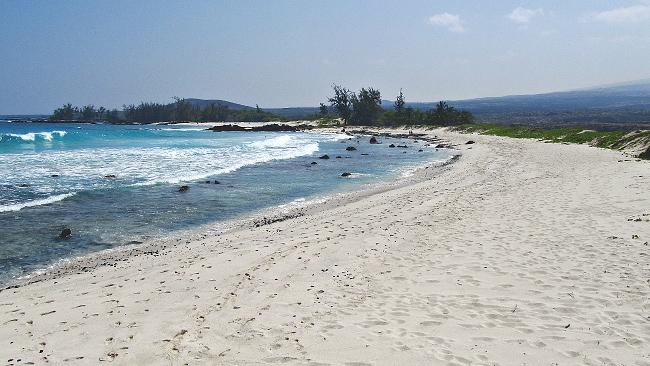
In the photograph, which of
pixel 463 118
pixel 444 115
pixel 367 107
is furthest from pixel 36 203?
pixel 367 107

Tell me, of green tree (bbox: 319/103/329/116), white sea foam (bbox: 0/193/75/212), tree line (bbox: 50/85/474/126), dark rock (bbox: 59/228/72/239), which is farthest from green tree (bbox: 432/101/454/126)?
dark rock (bbox: 59/228/72/239)

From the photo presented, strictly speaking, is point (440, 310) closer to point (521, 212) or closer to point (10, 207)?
point (521, 212)

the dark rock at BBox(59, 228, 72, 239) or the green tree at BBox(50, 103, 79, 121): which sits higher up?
the green tree at BBox(50, 103, 79, 121)

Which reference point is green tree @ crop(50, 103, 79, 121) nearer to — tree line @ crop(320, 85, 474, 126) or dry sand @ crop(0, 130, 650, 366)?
tree line @ crop(320, 85, 474, 126)

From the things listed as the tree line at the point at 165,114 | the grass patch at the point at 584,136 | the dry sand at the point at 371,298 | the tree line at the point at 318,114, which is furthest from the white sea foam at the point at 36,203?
the tree line at the point at 165,114

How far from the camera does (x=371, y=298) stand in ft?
21.1

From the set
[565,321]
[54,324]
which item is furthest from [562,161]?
[54,324]

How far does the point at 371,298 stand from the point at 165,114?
17139 cm

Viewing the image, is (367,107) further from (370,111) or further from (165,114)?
(165,114)

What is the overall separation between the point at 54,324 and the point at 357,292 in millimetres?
4543

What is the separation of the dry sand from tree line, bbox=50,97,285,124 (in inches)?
5453

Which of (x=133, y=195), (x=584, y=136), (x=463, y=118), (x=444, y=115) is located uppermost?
(x=444, y=115)

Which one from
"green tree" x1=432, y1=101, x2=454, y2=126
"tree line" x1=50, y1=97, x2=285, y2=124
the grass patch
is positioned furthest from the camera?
"tree line" x1=50, y1=97, x2=285, y2=124

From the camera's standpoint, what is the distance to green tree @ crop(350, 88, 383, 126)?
106 meters
